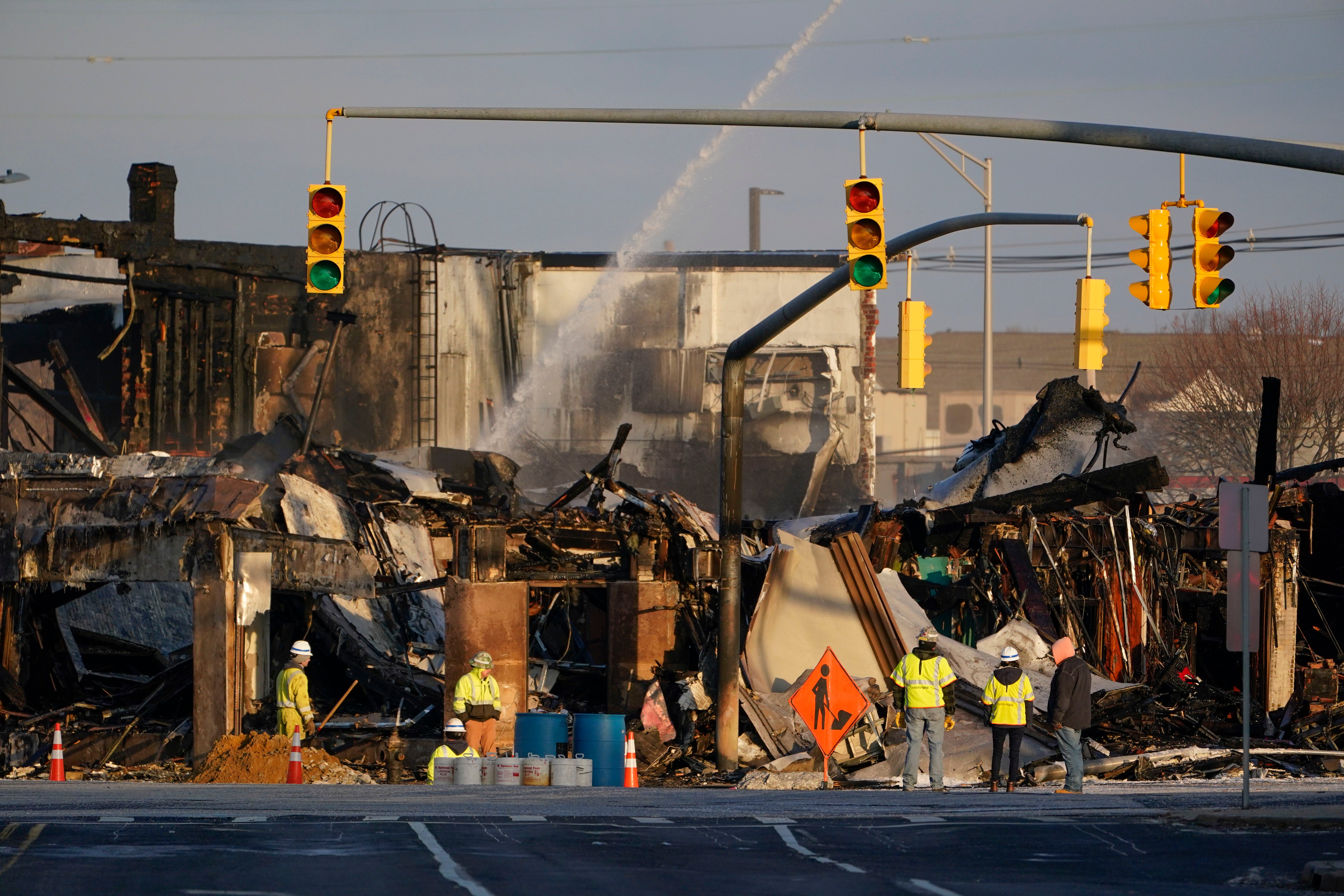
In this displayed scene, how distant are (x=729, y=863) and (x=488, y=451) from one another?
31.7 meters

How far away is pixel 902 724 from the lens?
19.1 meters

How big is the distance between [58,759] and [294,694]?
2758 mm

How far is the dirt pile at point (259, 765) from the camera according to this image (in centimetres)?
1769

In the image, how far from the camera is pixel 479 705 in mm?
16969

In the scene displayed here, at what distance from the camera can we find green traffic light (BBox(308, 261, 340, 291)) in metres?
13.6

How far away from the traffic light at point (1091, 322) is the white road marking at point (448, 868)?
915 centimetres

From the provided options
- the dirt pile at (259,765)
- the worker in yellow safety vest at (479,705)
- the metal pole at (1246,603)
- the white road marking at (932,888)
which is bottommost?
the dirt pile at (259,765)

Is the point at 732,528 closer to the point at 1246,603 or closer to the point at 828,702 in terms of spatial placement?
the point at 828,702

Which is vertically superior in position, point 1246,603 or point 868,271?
point 868,271

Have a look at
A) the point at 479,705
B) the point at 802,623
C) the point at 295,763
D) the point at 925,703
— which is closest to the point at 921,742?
the point at 925,703

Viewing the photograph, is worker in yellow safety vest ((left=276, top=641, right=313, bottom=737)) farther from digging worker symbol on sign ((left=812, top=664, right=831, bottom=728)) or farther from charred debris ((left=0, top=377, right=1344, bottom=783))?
digging worker symbol on sign ((left=812, top=664, right=831, bottom=728))

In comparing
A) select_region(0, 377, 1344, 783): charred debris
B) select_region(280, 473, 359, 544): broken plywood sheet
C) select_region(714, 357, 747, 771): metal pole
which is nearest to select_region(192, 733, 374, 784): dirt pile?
select_region(0, 377, 1344, 783): charred debris

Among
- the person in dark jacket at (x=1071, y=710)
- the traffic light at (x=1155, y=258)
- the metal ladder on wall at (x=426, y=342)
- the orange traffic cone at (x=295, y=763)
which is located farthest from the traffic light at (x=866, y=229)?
the metal ladder on wall at (x=426, y=342)

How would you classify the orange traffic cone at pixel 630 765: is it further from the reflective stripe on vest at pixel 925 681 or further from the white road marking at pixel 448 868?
the white road marking at pixel 448 868
